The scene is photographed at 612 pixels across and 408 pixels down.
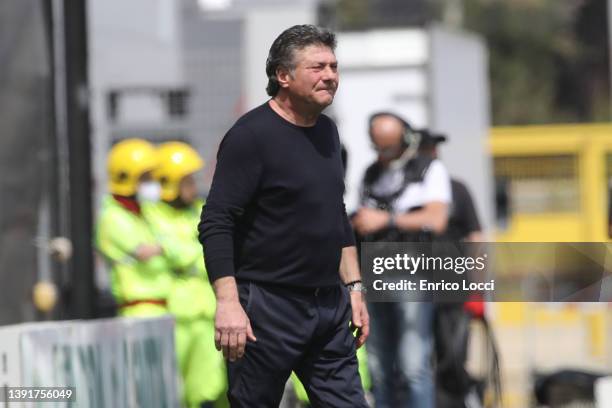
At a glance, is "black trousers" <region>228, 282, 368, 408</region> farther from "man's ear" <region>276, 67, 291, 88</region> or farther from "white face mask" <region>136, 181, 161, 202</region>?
"white face mask" <region>136, 181, 161, 202</region>

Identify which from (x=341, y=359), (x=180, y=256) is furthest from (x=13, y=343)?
(x=180, y=256)

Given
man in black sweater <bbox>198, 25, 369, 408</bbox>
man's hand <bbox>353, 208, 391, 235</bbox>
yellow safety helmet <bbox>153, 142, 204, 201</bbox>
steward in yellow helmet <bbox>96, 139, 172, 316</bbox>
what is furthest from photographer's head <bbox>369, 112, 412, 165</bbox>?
man in black sweater <bbox>198, 25, 369, 408</bbox>

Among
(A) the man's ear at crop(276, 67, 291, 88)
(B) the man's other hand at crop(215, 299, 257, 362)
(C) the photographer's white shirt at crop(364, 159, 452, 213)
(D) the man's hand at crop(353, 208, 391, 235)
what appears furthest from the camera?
(C) the photographer's white shirt at crop(364, 159, 452, 213)

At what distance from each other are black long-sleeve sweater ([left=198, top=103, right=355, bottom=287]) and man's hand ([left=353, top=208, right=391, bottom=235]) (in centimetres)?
251

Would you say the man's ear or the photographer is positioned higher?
the man's ear

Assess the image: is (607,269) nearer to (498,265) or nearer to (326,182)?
(498,265)

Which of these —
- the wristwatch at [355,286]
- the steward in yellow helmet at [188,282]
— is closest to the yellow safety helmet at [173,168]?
the steward in yellow helmet at [188,282]

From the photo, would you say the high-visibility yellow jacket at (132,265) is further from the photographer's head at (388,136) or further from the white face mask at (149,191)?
the photographer's head at (388,136)

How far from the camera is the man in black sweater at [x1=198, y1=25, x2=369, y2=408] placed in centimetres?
545

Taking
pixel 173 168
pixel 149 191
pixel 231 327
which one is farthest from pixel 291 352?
pixel 149 191

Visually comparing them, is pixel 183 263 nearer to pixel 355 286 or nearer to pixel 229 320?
pixel 355 286

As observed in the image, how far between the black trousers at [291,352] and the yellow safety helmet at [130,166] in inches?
138

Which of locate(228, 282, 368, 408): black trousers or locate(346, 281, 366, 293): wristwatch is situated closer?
locate(228, 282, 368, 408): black trousers

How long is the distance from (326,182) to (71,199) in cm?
405
